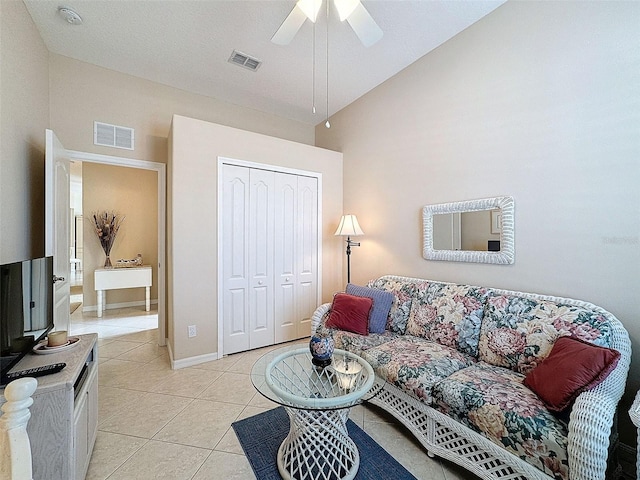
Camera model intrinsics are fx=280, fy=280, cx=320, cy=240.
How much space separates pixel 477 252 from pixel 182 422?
8.58 ft

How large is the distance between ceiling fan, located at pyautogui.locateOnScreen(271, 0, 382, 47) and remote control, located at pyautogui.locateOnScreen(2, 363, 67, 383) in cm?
232

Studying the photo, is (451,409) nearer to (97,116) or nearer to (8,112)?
(8,112)

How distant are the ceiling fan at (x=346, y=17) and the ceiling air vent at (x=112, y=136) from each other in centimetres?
218

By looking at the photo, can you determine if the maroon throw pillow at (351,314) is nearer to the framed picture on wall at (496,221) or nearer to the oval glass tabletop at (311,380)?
the oval glass tabletop at (311,380)

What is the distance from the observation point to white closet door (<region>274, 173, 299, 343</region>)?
342 centimetres

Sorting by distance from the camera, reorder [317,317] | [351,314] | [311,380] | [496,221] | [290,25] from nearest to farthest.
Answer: [311,380], [290,25], [496,221], [351,314], [317,317]

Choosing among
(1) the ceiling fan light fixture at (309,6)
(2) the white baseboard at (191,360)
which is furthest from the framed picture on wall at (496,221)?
(2) the white baseboard at (191,360)

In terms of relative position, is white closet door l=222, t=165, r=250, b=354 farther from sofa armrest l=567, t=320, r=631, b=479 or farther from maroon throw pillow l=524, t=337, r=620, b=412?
sofa armrest l=567, t=320, r=631, b=479

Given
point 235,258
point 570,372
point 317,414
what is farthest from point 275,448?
point 235,258

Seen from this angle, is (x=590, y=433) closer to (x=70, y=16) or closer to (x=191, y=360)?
(x=191, y=360)

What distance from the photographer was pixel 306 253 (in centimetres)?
364

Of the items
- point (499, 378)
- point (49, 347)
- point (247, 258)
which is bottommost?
point (499, 378)

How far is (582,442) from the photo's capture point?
1.12m

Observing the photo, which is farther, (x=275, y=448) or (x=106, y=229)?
(x=106, y=229)
